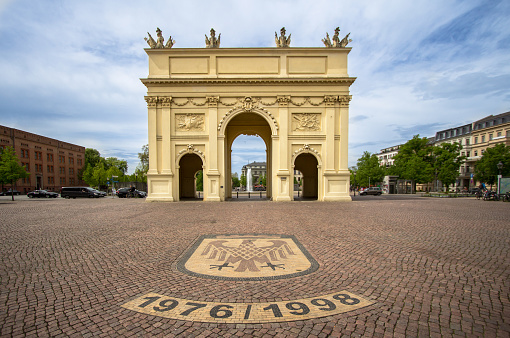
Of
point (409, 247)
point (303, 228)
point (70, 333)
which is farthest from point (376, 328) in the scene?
point (303, 228)

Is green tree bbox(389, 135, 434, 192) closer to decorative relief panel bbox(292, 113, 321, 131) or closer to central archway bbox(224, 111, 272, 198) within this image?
central archway bbox(224, 111, 272, 198)

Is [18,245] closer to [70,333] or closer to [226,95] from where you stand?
[70,333]

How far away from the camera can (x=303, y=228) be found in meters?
9.99

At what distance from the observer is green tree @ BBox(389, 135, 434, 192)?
48.8m

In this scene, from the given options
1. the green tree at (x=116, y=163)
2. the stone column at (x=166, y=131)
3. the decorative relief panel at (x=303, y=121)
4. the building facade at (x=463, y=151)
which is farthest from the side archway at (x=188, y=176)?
the green tree at (x=116, y=163)

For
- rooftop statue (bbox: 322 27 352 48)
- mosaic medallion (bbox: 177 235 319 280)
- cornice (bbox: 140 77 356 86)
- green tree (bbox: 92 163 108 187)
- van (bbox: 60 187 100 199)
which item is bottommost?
van (bbox: 60 187 100 199)

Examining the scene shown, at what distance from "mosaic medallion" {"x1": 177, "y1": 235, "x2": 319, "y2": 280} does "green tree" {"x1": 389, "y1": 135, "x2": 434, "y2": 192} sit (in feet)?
168

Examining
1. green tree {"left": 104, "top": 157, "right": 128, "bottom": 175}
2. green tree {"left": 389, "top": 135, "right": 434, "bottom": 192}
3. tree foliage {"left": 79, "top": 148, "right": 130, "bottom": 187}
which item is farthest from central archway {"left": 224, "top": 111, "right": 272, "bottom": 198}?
green tree {"left": 104, "top": 157, "right": 128, "bottom": 175}

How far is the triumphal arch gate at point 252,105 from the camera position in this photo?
79.4ft

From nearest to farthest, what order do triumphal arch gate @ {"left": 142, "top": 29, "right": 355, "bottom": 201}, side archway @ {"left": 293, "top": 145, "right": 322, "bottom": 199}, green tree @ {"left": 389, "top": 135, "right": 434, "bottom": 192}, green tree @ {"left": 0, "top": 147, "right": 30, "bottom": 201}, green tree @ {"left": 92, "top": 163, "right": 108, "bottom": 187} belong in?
triumphal arch gate @ {"left": 142, "top": 29, "right": 355, "bottom": 201}, green tree @ {"left": 0, "top": 147, "right": 30, "bottom": 201}, side archway @ {"left": 293, "top": 145, "right": 322, "bottom": 199}, green tree @ {"left": 389, "top": 135, "right": 434, "bottom": 192}, green tree @ {"left": 92, "top": 163, "right": 108, "bottom": 187}

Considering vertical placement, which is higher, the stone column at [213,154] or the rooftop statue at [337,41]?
the rooftop statue at [337,41]

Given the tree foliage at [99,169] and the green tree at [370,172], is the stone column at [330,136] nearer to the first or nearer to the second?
the tree foliage at [99,169]

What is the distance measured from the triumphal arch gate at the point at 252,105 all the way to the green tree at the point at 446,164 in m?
33.2

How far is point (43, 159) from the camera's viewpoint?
2292 inches
